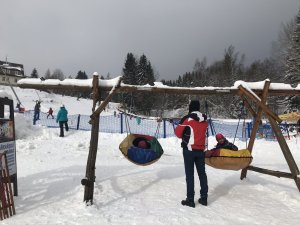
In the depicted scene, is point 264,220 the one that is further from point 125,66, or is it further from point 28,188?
point 125,66

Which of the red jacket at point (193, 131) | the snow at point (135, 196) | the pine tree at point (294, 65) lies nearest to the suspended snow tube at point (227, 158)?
the red jacket at point (193, 131)

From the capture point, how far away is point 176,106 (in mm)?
63438

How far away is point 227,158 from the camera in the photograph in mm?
7172

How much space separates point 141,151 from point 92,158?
3.79 feet

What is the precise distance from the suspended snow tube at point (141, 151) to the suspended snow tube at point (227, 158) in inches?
45.1

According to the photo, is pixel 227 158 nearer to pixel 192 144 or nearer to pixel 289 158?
pixel 192 144

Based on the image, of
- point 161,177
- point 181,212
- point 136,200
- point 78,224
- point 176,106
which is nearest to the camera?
point 78,224

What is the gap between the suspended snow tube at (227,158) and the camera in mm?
7184

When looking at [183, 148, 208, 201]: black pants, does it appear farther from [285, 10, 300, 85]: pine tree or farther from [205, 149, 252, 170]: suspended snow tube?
[285, 10, 300, 85]: pine tree

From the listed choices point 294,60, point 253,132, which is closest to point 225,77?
point 294,60

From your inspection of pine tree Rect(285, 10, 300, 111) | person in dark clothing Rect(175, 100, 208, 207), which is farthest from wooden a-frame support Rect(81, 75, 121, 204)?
pine tree Rect(285, 10, 300, 111)

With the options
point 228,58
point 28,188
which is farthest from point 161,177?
point 228,58

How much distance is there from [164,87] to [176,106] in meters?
55.8

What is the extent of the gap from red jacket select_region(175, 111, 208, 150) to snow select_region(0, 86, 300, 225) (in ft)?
3.97
